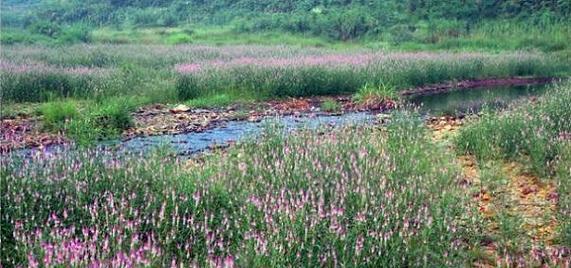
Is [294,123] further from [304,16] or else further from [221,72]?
[304,16]

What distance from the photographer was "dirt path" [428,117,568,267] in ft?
17.5

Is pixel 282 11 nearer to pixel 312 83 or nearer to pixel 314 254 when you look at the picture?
pixel 312 83

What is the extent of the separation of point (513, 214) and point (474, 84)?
55.6 ft

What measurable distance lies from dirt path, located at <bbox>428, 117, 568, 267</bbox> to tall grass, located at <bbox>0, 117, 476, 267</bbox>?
1.06ft

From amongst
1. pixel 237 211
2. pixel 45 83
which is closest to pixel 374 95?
pixel 45 83

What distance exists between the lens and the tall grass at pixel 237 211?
4.53m

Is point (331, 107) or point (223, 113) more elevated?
point (223, 113)

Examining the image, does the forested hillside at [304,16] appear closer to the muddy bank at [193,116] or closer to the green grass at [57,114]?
the muddy bank at [193,116]

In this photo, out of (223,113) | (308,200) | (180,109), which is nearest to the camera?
(308,200)

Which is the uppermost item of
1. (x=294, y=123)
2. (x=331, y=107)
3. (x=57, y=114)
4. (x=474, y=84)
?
(x=57, y=114)

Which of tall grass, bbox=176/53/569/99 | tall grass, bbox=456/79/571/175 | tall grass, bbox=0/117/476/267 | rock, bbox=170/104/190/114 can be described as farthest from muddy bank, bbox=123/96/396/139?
tall grass, bbox=0/117/476/267

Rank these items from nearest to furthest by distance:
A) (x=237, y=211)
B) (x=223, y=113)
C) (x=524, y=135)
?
(x=237, y=211) → (x=524, y=135) → (x=223, y=113)

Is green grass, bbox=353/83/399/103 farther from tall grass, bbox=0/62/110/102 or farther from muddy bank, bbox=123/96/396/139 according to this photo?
tall grass, bbox=0/62/110/102

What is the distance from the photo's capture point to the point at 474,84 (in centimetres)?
2273
